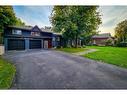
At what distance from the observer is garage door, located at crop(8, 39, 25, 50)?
9.39m

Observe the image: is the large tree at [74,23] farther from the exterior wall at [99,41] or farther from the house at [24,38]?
the exterior wall at [99,41]

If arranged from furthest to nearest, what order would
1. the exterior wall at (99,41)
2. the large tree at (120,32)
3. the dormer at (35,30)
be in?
1. the exterior wall at (99,41)
2. the dormer at (35,30)
3. the large tree at (120,32)

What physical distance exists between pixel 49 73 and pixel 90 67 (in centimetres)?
156

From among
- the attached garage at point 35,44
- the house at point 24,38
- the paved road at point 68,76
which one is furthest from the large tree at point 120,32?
the attached garage at point 35,44

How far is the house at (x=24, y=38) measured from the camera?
9633 mm

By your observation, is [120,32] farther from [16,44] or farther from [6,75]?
[6,75]

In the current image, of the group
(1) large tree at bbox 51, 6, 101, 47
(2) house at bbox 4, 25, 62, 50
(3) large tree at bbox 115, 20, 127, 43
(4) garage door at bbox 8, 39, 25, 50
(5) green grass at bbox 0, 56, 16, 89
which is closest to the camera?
(5) green grass at bbox 0, 56, 16, 89

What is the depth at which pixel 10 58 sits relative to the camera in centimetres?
758

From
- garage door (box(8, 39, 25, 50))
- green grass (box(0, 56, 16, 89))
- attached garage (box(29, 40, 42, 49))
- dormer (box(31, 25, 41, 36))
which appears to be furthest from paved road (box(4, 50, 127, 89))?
attached garage (box(29, 40, 42, 49))

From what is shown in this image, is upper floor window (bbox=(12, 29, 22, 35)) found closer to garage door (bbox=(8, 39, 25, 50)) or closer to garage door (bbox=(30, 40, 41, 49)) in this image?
garage door (bbox=(8, 39, 25, 50))

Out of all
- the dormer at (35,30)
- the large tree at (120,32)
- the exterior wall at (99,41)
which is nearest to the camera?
the large tree at (120,32)

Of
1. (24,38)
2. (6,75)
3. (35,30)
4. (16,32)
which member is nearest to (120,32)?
(35,30)
